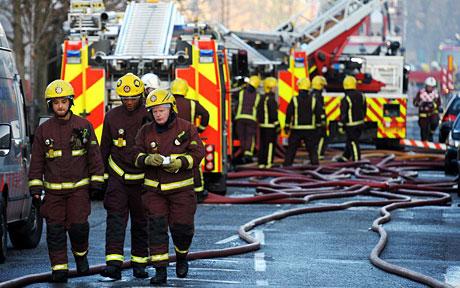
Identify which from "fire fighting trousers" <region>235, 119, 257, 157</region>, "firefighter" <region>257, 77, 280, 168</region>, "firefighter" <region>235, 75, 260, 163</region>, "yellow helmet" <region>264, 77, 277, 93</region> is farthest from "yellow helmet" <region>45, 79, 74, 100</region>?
"yellow helmet" <region>264, 77, 277, 93</region>

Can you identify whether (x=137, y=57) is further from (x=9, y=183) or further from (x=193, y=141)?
(x=193, y=141)

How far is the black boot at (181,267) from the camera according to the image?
34.3ft

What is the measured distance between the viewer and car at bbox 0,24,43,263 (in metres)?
11.6

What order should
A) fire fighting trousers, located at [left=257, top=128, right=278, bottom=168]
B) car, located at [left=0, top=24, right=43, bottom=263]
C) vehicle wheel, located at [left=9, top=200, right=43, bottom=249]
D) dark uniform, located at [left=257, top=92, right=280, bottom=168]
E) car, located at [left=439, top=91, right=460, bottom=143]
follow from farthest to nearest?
car, located at [left=439, top=91, right=460, bottom=143], fire fighting trousers, located at [left=257, top=128, right=278, bottom=168], dark uniform, located at [left=257, top=92, right=280, bottom=168], vehicle wheel, located at [left=9, top=200, right=43, bottom=249], car, located at [left=0, top=24, right=43, bottom=263]

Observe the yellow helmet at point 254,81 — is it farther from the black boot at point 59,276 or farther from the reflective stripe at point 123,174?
the black boot at point 59,276

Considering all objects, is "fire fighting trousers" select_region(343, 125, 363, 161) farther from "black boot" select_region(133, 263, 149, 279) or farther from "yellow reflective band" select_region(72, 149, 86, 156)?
"yellow reflective band" select_region(72, 149, 86, 156)

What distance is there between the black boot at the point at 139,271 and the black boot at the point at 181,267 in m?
0.26

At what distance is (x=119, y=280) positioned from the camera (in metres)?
10.4

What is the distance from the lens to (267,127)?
22.9 metres

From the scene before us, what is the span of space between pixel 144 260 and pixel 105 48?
7410 mm

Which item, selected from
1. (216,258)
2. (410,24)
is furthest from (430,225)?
(410,24)

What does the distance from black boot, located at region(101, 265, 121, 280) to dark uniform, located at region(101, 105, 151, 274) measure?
22 cm

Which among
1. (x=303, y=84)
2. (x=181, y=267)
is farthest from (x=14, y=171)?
(x=303, y=84)

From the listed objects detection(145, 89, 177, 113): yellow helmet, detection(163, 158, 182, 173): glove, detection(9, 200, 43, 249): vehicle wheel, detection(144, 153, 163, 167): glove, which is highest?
detection(145, 89, 177, 113): yellow helmet
